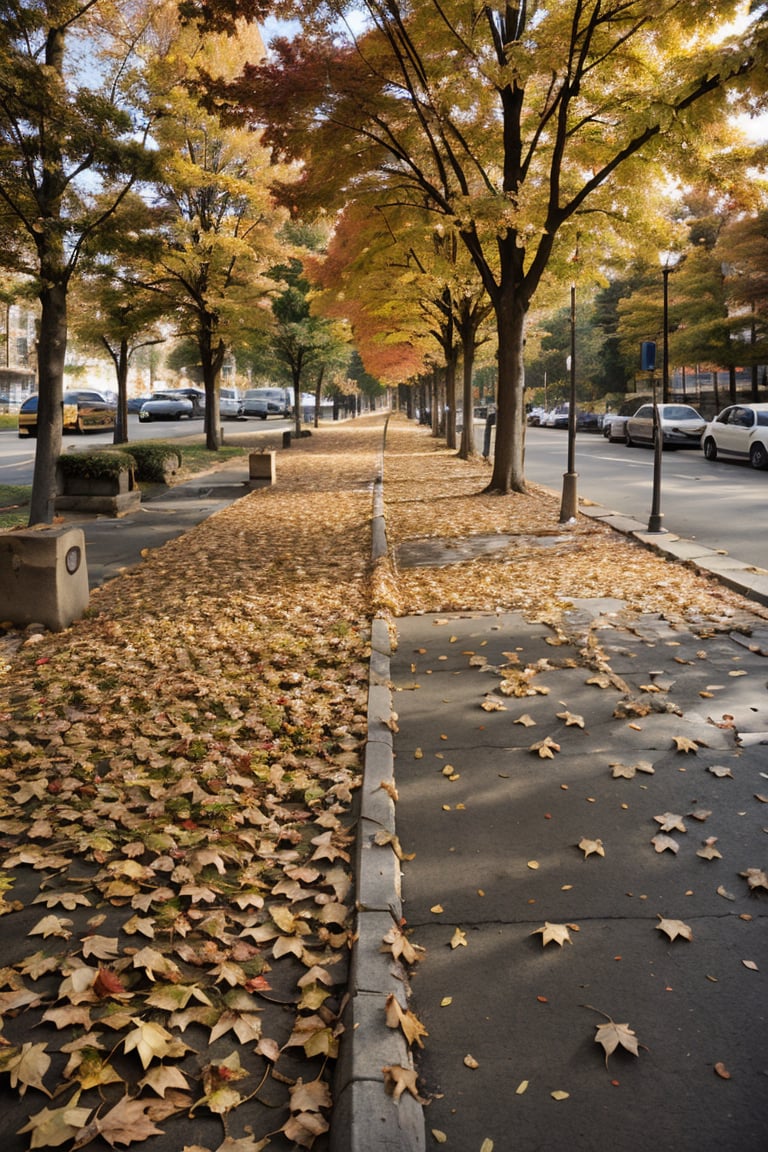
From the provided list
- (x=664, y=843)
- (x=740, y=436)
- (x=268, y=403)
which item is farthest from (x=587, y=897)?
(x=268, y=403)

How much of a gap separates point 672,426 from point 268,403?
119 ft

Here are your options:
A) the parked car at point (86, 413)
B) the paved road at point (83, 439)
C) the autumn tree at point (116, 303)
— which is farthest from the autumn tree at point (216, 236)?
the parked car at point (86, 413)

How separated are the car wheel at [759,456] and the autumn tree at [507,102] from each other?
829cm

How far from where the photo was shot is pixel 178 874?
3.90m

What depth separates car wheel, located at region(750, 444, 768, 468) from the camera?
22591 millimetres

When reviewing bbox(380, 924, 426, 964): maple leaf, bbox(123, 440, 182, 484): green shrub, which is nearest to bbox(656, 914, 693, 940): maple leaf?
bbox(380, 924, 426, 964): maple leaf

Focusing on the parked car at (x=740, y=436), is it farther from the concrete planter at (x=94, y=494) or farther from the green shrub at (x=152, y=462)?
the concrete planter at (x=94, y=494)

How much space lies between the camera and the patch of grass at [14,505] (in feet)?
45.5

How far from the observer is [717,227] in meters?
46.9

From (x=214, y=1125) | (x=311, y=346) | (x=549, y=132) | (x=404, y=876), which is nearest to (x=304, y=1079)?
(x=214, y=1125)

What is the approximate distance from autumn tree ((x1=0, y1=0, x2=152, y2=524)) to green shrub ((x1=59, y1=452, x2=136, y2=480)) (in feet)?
7.00

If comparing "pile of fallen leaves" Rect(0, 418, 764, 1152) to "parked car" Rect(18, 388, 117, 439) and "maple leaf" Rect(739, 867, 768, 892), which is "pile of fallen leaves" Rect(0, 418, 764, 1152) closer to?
"maple leaf" Rect(739, 867, 768, 892)

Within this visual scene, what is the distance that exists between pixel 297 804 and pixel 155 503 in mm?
13855

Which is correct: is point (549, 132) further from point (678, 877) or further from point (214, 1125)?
point (214, 1125)
